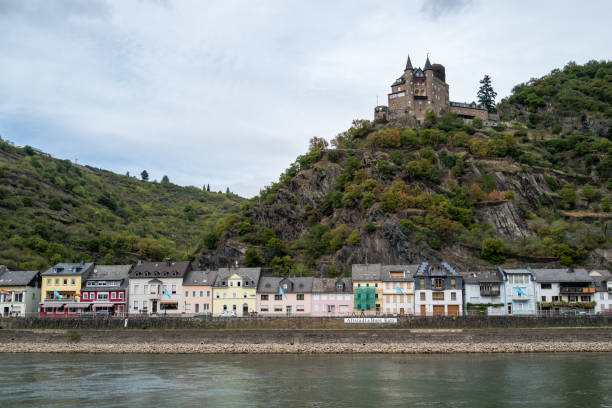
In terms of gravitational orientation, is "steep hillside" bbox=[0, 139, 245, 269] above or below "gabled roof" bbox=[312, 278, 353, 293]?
above

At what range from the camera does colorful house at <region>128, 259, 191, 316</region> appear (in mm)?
69750

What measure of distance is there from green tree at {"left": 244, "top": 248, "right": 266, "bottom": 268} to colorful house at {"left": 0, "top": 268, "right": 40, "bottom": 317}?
28.1m

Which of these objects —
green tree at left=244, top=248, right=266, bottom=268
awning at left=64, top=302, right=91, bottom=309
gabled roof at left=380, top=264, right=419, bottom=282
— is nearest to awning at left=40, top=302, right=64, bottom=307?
awning at left=64, top=302, right=91, bottom=309

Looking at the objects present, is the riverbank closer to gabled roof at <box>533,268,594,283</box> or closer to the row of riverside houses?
the row of riverside houses

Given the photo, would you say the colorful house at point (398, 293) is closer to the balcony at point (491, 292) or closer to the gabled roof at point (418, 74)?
the balcony at point (491, 292)

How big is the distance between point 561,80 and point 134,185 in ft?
447

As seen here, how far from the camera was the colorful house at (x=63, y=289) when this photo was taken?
69312mm

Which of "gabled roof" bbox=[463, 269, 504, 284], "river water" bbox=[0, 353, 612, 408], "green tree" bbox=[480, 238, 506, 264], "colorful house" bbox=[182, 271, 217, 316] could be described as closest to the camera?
"river water" bbox=[0, 353, 612, 408]

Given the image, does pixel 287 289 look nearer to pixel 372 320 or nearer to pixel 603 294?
pixel 372 320

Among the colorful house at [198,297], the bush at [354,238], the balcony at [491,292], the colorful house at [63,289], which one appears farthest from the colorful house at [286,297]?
the colorful house at [63,289]

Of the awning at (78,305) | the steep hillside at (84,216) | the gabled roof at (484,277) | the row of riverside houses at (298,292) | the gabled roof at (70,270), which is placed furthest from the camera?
the steep hillside at (84,216)

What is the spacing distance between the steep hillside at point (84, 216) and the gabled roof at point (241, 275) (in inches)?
1018

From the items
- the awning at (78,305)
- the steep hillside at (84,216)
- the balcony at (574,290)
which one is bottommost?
the awning at (78,305)

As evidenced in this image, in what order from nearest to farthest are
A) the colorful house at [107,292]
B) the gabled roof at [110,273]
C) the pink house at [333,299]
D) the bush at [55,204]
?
the pink house at [333,299] → the colorful house at [107,292] → the gabled roof at [110,273] → the bush at [55,204]
